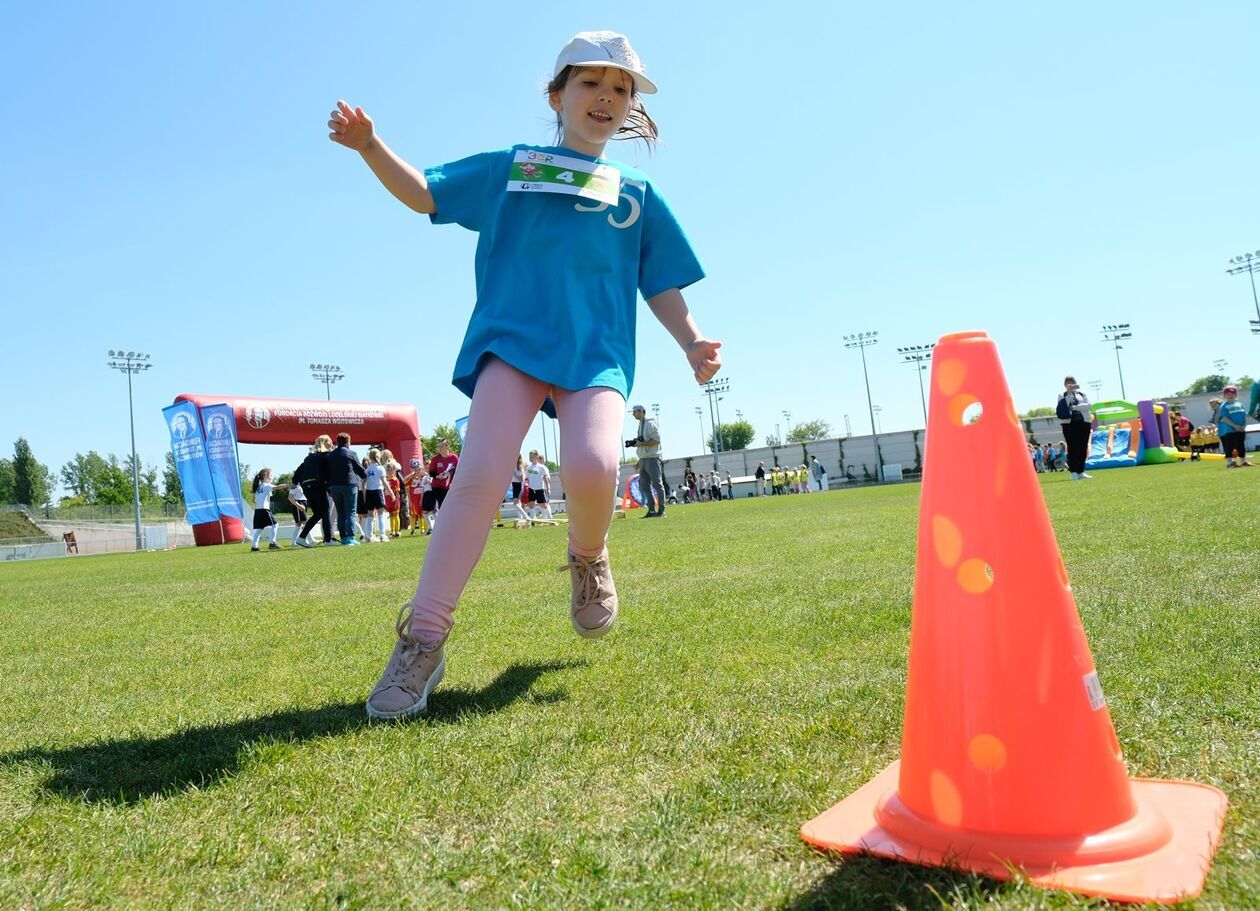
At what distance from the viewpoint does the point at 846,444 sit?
66250 millimetres

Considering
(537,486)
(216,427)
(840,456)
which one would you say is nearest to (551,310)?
(537,486)

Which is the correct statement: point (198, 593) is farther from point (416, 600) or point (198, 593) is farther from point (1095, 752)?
point (1095, 752)

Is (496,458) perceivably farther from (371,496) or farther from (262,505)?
(262,505)

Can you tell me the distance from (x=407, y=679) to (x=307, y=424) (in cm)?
2932

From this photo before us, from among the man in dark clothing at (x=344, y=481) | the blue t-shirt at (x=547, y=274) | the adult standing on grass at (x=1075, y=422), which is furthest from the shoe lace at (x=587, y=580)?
the adult standing on grass at (x=1075, y=422)

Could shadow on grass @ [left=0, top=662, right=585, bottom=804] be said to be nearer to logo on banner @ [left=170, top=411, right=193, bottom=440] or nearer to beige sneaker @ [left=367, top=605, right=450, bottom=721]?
beige sneaker @ [left=367, top=605, right=450, bottom=721]

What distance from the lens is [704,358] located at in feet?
11.1

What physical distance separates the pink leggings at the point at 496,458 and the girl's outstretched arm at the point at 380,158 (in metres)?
0.66

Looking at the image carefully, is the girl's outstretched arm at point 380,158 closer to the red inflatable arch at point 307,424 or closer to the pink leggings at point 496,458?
the pink leggings at point 496,458

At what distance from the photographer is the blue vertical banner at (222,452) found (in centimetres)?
2564

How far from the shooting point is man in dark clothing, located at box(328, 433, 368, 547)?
1593 cm

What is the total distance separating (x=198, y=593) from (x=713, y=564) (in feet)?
14.5

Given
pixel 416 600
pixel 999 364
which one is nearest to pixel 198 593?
pixel 416 600

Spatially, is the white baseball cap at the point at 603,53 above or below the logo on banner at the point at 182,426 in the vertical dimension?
below
